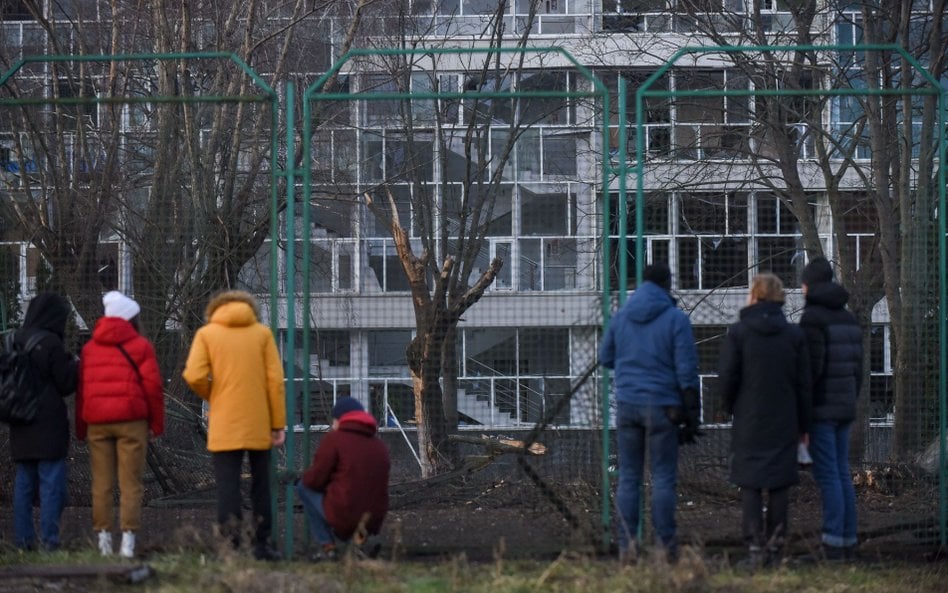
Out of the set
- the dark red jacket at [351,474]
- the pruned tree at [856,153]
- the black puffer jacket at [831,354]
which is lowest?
the dark red jacket at [351,474]

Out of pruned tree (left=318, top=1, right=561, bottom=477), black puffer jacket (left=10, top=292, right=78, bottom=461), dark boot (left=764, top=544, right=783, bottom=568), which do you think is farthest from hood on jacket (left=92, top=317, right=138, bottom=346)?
dark boot (left=764, top=544, right=783, bottom=568)

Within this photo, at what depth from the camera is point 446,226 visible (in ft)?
24.6

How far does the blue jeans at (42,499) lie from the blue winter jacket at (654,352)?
351cm

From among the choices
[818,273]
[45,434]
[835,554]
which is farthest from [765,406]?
[45,434]

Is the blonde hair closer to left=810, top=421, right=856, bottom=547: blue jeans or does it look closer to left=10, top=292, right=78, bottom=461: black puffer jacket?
left=810, top=421, right=856, bottom=547: blue jeans

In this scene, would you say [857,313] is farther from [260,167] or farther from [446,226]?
[260,167]

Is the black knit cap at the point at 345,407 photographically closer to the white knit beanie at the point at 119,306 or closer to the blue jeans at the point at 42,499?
the white knit beanie at the point at 119,306

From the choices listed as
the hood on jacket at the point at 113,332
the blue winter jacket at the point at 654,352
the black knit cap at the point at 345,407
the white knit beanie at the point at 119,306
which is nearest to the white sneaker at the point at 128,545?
the hood on jacket at the point at 113,332

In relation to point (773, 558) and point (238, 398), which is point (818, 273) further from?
point (238, 398)

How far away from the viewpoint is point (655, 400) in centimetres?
664

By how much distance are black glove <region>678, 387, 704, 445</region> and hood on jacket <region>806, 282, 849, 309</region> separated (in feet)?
3.11

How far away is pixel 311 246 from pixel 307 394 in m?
1.08

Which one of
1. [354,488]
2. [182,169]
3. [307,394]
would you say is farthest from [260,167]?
[354,488]

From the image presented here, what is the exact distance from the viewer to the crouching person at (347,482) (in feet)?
21.3
